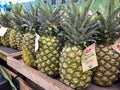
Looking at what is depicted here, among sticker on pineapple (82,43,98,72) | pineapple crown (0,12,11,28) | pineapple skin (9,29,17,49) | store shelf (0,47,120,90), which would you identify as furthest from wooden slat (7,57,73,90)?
pineapple crown (0,12,11,28)

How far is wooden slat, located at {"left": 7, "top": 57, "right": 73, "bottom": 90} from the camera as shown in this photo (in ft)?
2.87

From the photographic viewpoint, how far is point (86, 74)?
2.70 feet

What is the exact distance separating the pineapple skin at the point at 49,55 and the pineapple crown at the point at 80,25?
13 centimetres

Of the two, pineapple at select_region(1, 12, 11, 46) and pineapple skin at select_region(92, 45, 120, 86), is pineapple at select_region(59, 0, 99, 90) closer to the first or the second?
pineapple skin at select_region(92, 45, 120, 86)

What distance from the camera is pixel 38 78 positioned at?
3.21 feet

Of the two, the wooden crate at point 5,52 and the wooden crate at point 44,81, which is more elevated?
the wooden crate at point 5,52

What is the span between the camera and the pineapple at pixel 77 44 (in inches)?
32.2

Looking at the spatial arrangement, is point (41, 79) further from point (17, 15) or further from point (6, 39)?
point (6, 39)

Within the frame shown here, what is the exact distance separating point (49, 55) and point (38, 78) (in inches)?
6.1

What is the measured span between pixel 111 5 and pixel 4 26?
3.62 ft

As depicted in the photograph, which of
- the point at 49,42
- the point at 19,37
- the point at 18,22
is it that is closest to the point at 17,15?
the point at 18,22

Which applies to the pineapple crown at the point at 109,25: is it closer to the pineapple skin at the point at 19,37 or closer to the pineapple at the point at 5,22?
the pineapple skin at the point at 19,37

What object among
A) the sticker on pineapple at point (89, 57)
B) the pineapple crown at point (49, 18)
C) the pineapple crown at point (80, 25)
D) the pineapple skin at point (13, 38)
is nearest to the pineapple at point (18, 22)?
the pineapple skin at point (13, 38)

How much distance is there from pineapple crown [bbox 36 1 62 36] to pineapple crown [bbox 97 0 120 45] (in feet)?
0.87
